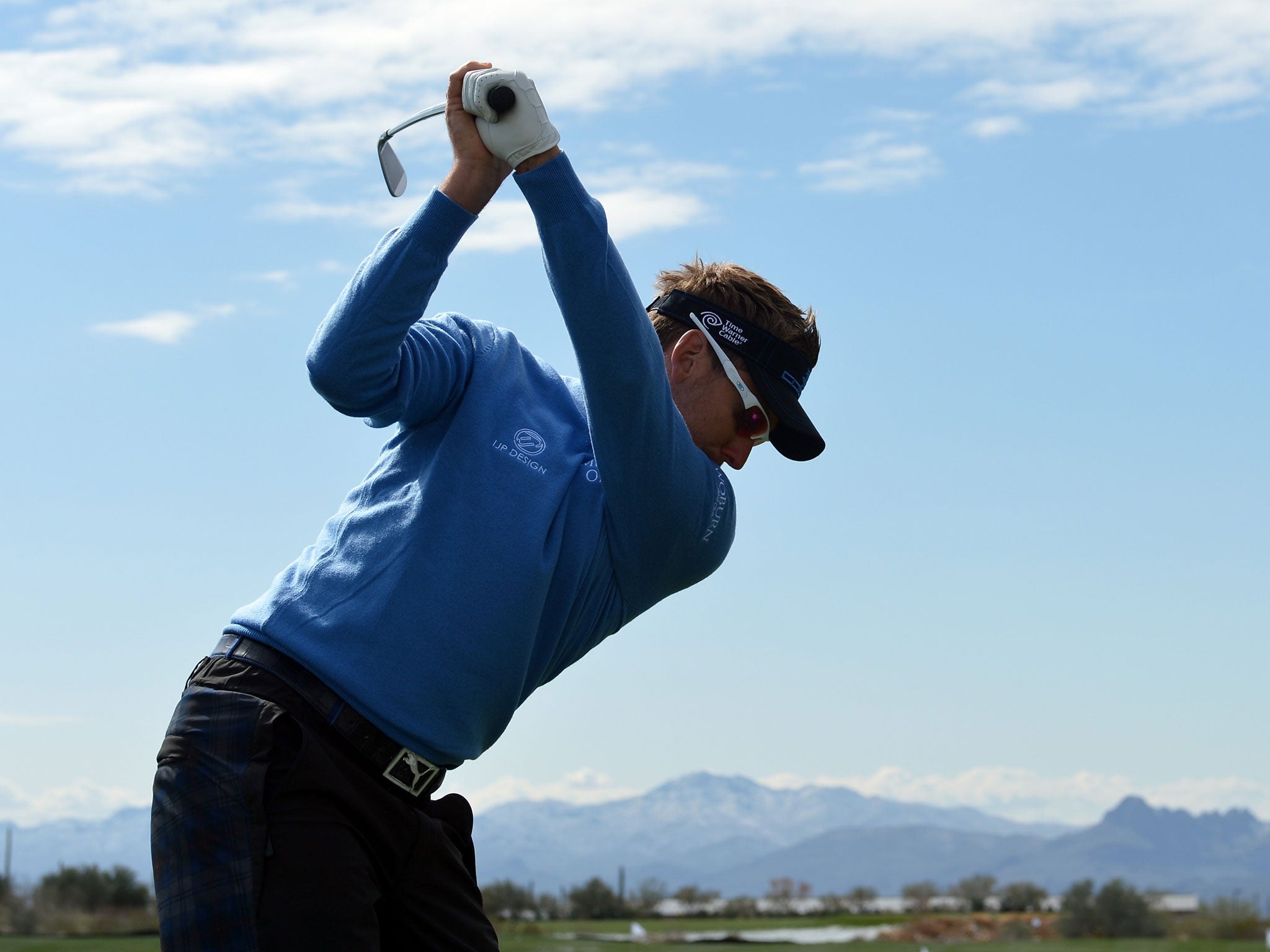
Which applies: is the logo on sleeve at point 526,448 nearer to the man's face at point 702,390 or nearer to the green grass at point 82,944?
the man's face at point 702,390

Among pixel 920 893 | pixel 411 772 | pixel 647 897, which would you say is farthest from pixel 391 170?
pixel 647 897

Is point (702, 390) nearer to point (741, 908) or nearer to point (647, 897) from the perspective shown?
point (647, 897)

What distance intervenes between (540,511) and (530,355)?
1.81 feet

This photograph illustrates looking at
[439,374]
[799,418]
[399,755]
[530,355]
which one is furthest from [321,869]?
[799,418]

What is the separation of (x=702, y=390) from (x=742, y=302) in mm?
269

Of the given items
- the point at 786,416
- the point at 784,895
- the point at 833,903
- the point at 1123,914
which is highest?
the point at 786,416

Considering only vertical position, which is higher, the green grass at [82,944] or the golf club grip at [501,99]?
the golf club grip at [501,99]

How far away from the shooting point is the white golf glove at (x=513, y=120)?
277 centimetres

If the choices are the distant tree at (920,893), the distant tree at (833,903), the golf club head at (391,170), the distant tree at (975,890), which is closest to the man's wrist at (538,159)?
the golf club head at (391,170)

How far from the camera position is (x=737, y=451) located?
3631 mm

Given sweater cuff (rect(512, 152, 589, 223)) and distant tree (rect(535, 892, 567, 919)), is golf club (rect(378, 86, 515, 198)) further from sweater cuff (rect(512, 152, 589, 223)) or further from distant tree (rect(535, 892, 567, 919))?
distant tree (rect(535, 892, 567, 919))

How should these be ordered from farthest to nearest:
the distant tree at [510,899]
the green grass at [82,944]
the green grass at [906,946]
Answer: the distant tree at [510,899] < the green grass at [906,946] < the green grass at [82,944]

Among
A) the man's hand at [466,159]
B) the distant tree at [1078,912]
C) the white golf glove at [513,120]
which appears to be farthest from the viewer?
the distant tree at [1078,912]

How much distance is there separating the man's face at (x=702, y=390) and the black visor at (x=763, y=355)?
4 cm
